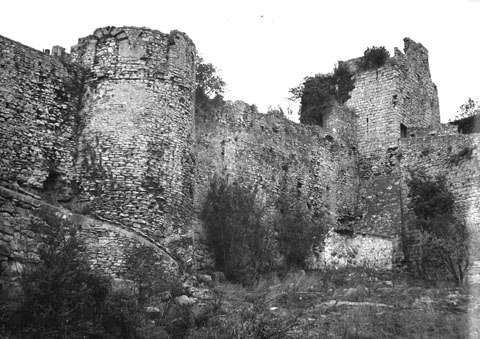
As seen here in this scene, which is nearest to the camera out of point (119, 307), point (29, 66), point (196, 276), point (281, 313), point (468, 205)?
point (119, 307)

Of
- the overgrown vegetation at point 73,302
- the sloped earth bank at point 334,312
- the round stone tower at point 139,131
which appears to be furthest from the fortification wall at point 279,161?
the overgrown vegetation at point 73,302

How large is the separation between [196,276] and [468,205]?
31.1 ft

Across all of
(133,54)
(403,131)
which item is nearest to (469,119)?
(403,131)

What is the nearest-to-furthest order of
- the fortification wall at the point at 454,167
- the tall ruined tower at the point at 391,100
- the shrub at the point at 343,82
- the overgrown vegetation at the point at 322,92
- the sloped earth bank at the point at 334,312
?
the sloped earth bank at the point at 334,312, the fortification wall at the point at 454,167, the tall ruined tower at the point at 391,100, the overgrown vegetation at the point at 322,92, the shrub at the point at 343,82

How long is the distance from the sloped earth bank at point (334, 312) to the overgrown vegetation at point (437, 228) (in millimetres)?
3364

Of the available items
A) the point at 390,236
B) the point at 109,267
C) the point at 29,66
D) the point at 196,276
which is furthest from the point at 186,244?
the point at 390,236

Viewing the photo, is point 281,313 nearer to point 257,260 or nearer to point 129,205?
point 129,205

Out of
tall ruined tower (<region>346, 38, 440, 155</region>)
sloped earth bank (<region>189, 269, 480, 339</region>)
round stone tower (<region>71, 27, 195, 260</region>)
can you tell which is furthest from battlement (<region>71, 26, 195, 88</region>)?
tall ruined tower (<region>346, 38, 440, 155</region>)

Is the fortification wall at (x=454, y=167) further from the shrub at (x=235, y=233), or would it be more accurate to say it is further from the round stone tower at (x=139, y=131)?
the round stone tower at (x=139, y=131)

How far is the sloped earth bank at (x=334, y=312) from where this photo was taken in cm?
1298

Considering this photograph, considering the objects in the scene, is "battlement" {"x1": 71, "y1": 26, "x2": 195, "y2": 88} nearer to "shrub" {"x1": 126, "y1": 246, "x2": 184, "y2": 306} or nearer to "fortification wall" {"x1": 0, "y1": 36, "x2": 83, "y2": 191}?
"fortification wall" {"x1": 0, "y1": 36, "x2": 83, "y2": 191}

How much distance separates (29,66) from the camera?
58.7ft

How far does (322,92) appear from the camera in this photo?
26688 millimetres

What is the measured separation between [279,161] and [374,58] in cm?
586
